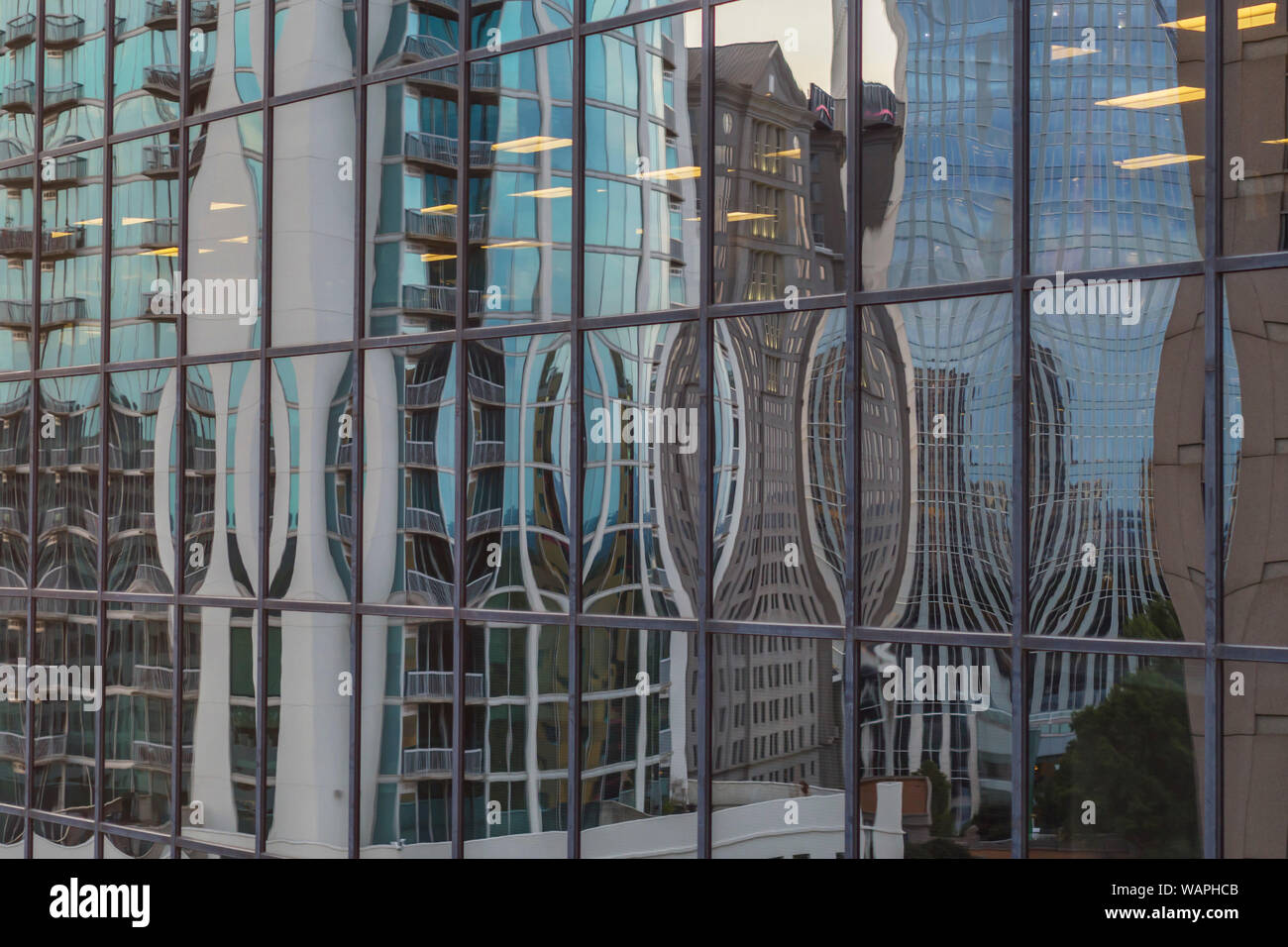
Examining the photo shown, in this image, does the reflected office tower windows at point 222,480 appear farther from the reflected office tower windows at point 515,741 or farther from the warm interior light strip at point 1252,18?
the warm interior light strip at point 1252,18

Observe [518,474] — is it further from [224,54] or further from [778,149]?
[224,54]

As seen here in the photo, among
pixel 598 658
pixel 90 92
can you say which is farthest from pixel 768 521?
pixel 90 92

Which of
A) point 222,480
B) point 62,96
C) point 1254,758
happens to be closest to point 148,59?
point 62,96

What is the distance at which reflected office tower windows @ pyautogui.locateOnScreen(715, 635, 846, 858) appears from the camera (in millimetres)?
7641

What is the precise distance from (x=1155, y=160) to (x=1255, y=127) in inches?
20.0

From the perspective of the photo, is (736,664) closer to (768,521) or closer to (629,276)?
(768,521)

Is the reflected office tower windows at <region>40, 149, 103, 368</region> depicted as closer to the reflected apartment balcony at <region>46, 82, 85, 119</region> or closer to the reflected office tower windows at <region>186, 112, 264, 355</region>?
the reflected apartment balcony at <region>46, 82, 85, 119</region>

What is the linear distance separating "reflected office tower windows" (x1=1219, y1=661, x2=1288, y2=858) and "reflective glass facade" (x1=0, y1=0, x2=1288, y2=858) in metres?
0.03

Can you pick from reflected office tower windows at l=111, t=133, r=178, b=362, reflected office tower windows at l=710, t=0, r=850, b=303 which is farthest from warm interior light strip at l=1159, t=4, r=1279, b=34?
reflected office tower windows at l=111, t=133, r=178, b=362

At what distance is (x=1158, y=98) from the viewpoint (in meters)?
6.85

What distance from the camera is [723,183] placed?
8141 millimetres

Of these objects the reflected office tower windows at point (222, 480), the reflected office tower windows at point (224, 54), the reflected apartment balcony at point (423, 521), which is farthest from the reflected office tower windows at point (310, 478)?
the reflected office tower windows at point (224, 54)

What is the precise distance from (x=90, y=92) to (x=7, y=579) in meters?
4.62

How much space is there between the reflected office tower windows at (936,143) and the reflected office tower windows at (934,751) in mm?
2281
